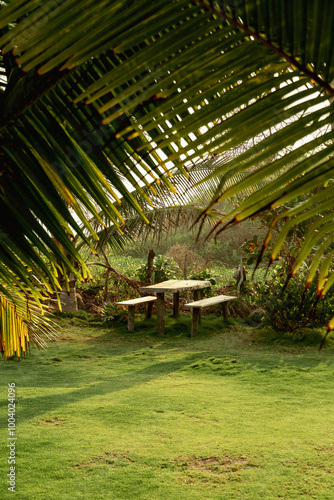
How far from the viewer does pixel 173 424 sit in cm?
380

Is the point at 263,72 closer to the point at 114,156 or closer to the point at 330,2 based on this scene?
the point at 330,2

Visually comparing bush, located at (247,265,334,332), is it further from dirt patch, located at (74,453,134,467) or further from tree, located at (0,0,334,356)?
tree, located at (0,0,334,356)

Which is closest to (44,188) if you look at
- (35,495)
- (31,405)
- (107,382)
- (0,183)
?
(0,183)

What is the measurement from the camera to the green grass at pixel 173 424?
2.81m

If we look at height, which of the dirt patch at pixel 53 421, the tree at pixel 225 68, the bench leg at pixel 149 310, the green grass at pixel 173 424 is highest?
the tree at pixel 225 68

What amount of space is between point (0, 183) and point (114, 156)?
0.88ft

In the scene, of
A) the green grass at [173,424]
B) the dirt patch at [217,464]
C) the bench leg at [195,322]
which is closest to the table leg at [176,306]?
the bench leg at [195,322]

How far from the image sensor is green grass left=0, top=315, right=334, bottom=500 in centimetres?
281

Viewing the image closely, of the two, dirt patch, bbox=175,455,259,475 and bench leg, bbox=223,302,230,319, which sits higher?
bench leg, bbox=223,302,230,319

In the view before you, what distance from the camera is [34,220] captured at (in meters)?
1.15

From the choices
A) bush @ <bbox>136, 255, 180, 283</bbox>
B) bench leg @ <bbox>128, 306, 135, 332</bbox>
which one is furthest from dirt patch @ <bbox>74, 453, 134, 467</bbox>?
bush @ <bbox>136, 255, 180, 283</bbox>

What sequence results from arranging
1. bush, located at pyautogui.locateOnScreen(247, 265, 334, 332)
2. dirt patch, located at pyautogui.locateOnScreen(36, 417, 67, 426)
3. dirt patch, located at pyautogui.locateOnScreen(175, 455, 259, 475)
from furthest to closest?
1. bush, located at pyautogui.locateOnScreen(247, 265, 334, 332)
2. dirt patch, located at pyautogui.locateOnScreen(36, 417, 67, 426)
3. dirt patch, located at pyautogui.locateOnScreen(175, 455, 259, 475)

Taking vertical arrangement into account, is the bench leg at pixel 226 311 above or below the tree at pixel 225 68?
below

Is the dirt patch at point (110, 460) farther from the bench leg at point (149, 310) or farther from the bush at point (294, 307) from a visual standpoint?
the bench leg at point (149, 310)
